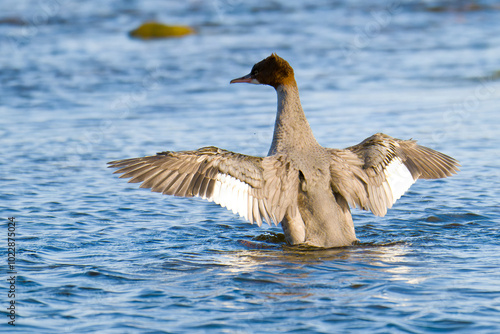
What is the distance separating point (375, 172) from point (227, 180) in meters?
1.46

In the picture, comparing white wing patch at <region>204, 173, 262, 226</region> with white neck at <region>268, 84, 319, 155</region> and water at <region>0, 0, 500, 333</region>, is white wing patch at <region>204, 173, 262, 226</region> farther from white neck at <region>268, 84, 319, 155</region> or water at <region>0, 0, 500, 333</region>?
white neck at <region>268, 84, 319, 155</region>

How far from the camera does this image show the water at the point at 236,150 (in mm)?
5340

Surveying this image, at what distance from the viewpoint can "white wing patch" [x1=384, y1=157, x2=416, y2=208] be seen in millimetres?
7270

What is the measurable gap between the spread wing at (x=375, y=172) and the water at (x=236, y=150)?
1.45 feet

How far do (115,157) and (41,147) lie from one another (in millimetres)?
1246

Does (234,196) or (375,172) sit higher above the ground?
(375,172)

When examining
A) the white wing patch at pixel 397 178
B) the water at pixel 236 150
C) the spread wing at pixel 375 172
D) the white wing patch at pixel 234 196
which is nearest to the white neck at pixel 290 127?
the spread wing at pixel 375 172

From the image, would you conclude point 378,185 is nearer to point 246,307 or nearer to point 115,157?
point 246,307

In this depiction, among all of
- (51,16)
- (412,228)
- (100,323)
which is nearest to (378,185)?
(412,228)

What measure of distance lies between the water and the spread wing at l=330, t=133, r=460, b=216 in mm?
443

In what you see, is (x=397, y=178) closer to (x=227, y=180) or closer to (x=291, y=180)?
(x=291, y=180)

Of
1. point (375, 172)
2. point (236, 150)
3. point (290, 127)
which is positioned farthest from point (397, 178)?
point (236, 150)

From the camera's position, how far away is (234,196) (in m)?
6.70

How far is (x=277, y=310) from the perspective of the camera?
5230 millimetres
